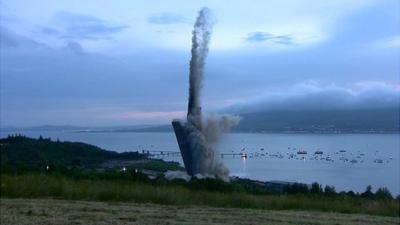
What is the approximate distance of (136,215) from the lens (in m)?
8.69

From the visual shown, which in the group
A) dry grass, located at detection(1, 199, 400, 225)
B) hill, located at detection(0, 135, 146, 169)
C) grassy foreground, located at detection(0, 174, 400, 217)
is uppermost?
hill, located at detection(0, 135, 146, 169)

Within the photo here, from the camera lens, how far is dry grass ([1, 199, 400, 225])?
799cm

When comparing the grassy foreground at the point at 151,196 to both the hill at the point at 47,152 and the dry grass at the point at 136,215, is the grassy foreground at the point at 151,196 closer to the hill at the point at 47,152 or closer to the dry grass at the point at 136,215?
the dry grass at the point at 136,215

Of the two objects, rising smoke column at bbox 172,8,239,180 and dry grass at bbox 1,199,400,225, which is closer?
dry grass at bbox 1,199,400,225

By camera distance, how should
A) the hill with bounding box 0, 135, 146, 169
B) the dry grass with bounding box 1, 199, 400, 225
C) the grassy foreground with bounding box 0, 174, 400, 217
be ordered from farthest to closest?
the hill with bounding box 0, 135, 146, 169, the grassy foreground with bounding box 0, 174, 400, 217, the dry grass with bounding box 1, 199, 400, 225

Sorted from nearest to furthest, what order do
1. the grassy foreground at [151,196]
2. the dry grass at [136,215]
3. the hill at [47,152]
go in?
the dry grass at [136,215], the grassy foreground at [151,196], the hill at [47,152]

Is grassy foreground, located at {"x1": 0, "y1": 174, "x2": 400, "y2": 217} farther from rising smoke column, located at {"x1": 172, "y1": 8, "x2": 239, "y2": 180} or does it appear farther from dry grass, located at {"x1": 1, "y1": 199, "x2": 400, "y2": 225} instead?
rising smoke column, located at {"x1": 172, "y1": 8, "x2": 239, "y2": 180}

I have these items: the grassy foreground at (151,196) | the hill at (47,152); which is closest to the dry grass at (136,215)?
Answer: the grassy foreground at (151,196)

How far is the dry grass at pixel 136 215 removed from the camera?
7991mm

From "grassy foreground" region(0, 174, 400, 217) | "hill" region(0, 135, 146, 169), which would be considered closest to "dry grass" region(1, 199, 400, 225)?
"grassy foreground" region(0, 174, 400, 217)

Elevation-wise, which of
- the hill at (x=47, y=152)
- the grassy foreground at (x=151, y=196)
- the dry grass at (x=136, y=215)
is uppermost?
the hill at (x=47, y=152)

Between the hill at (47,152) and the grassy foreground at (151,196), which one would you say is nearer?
the grassy foreground at (151,196)

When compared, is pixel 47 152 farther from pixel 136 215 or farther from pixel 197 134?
pixel 136 215

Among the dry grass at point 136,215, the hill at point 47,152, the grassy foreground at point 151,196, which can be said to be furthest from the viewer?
the hill at point 47,152
